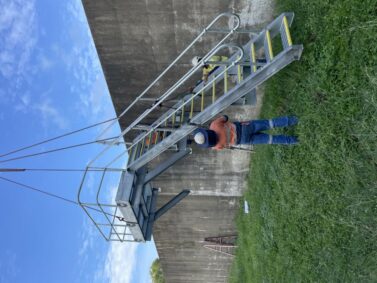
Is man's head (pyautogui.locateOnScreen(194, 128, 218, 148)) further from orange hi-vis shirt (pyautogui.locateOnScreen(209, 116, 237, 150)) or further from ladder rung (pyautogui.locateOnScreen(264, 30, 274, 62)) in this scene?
ladder rung (pyautogui.locateOnScreen(264, 30, 274, 62))

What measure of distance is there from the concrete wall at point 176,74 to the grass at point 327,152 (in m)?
1.36

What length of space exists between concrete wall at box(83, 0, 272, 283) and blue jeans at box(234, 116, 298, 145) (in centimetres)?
208

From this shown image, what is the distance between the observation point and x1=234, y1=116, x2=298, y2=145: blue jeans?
5520 millimetres

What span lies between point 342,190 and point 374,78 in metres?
1.73

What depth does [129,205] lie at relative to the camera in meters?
6.82

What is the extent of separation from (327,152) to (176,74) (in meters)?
3.59

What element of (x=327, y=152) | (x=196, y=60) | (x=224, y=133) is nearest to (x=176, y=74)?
(x=196, y=60)

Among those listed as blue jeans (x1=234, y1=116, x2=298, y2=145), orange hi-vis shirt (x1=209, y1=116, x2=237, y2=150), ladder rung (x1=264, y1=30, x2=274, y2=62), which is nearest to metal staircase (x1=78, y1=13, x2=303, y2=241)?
ladder rung (x1=264, y1=30, x2=274, y2=62)

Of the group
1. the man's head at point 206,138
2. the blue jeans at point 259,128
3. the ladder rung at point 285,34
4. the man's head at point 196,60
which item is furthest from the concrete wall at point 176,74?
the man's head at point 206,138

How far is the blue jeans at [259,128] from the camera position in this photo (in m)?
5.52

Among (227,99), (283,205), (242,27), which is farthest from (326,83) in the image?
(283,205)

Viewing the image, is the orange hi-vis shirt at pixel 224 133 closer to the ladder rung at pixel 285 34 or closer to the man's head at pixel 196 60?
the ladder rung at pixel 285 34

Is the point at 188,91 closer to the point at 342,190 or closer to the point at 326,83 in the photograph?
the point at 326,83

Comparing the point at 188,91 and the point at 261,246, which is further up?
Result: the point at 188,91
